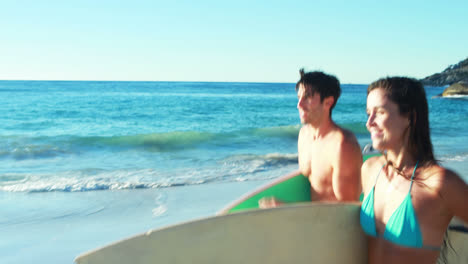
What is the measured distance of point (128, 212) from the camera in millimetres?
4980

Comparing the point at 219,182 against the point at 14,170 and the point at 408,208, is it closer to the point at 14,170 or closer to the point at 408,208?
the point at 14,170

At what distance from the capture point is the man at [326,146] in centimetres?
237

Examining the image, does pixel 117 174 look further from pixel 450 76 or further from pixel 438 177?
pixel 450 76

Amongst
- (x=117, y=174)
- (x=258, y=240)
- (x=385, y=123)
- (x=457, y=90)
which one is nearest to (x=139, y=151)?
(x=117, y=174)

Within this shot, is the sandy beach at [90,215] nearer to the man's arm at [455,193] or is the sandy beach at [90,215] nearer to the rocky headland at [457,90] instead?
the man's arm at [455,193]

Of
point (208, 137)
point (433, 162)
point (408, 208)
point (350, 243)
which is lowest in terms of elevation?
point (208, 137)

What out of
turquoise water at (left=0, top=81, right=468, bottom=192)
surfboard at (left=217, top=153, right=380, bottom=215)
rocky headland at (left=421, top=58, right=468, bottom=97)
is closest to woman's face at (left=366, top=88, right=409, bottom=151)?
surfboard at (left=217, top=153, right=380, bottom=215)

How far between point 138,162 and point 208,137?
172 inches

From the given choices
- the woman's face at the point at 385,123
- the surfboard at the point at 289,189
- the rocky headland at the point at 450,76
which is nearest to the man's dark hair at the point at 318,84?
the surfboard at the point at 289,189

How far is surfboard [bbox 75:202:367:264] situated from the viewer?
5.24ft

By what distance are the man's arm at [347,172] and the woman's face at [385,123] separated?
0.68 m

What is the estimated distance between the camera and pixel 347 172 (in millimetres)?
2357

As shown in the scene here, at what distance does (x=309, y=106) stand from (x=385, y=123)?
943mm

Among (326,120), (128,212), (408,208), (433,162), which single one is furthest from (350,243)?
(128,212)
